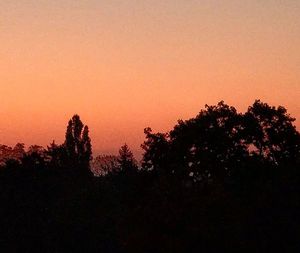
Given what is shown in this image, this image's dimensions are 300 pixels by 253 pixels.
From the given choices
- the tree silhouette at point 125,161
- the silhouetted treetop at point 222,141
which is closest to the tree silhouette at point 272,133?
the silhouetted treetop at point 222,141

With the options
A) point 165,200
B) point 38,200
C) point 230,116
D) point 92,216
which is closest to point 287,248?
point 165,200

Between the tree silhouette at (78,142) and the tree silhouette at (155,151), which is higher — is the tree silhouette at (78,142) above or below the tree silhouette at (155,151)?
above

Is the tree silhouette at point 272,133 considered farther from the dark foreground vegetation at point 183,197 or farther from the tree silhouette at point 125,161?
the tree silhouette at point 125,161

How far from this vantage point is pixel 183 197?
35.4 m

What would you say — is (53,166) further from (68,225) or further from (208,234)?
(208,234)

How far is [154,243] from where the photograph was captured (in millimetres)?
34938

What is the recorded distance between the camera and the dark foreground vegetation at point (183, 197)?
35.1m

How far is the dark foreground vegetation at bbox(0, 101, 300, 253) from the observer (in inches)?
1382

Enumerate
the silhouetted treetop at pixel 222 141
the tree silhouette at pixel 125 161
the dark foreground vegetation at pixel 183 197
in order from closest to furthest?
the dark foreground vegetation at pixel 183 197 → the silhouetted treetop at pixel 222 141 → the tree silhouette at pixel 125 161

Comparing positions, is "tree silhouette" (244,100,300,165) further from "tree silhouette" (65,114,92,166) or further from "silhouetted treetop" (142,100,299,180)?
"tree silhouette" (65,114,92,166)

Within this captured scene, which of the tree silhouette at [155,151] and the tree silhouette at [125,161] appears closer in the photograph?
the tree silhouette at [155,151]

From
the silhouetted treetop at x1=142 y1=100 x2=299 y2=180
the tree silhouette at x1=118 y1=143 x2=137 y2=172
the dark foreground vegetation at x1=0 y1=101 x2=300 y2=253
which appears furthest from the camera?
the tree silhouette at x1=118 y1=143 x2=137 y2=172

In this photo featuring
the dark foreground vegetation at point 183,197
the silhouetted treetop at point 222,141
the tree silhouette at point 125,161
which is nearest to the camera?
the dark foreground vegetation at point 183,197

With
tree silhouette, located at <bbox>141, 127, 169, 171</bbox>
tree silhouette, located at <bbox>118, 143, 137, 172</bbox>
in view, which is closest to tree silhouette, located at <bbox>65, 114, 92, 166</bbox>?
tree silhouette, located at <bbox>118, 143, 137, 172</bbox>
